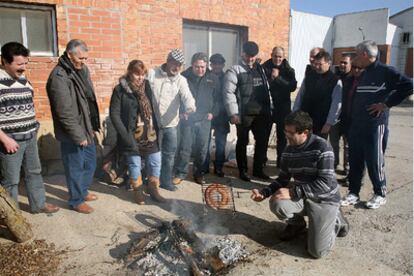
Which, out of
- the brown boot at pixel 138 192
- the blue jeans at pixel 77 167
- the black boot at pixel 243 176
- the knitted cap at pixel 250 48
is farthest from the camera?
the black boot at pixel 243 176

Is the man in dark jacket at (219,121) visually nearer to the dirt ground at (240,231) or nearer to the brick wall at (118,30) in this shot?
the dirt ground at (240,231)

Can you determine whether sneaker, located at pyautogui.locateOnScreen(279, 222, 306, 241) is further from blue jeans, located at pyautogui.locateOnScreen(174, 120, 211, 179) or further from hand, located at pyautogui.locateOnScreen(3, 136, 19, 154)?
hand, located at pyautogui.locateOnScreen(3, 136, 19, 154)

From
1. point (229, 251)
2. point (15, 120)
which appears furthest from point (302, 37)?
point (15, 120)

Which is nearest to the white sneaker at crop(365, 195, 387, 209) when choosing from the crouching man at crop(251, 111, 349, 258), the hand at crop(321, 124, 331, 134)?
the hand at crop(321, 124, 331, 134)

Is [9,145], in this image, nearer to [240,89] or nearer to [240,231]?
[240,231]

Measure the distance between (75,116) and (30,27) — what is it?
2.49 m

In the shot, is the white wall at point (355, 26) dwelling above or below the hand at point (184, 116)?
above

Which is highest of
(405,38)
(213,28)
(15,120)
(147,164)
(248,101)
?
(405,38)

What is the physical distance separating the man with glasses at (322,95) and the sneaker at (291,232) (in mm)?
1879

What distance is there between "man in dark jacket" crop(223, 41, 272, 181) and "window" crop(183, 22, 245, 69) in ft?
7.34

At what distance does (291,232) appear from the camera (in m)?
3.83

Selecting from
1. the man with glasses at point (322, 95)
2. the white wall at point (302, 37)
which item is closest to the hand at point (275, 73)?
the man with glasses at point (322, 95)

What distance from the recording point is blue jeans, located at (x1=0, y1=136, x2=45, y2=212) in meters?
3.73

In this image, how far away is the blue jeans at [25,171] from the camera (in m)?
3.73
